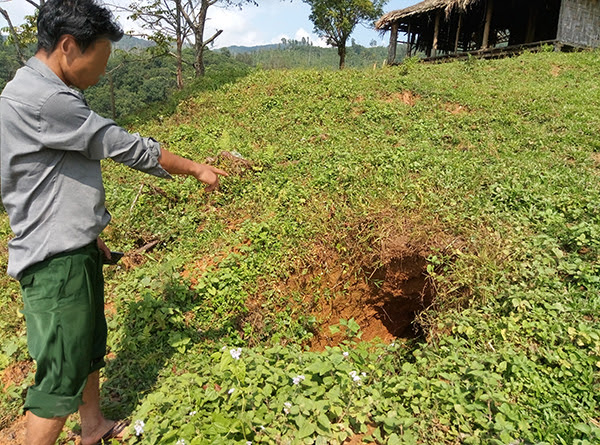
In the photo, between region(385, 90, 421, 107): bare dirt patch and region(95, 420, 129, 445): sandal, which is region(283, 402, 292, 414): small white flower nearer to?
region(95, 420, 129, 445): sandal

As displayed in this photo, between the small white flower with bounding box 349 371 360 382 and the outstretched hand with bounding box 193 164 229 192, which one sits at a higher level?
the outstretched hand with bounding box 193 164 229 192

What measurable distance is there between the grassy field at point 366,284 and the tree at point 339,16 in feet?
68.0

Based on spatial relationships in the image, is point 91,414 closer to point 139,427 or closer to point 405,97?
point 139,427

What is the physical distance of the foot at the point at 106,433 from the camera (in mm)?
2115

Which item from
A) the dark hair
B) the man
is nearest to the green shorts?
the man

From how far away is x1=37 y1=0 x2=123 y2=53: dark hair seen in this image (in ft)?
5.28

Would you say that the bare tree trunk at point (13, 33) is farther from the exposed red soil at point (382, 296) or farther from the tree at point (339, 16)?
the tree at point (339, 16)

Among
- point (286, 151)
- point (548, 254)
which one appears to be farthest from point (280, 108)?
point (548, 254)

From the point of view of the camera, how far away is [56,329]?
1.70 m

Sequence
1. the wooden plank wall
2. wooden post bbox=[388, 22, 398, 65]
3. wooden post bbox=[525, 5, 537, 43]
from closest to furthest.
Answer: the wooden plank wall < wooden post bbox=[525, 5, 537, 43] < wooden post bbox=[388, 22, 398, 65]

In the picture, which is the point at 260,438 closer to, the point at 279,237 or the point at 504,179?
the point at 279,237

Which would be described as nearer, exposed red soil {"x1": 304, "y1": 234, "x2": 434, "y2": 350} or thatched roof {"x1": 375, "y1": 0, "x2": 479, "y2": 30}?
exposed red soil {"x1": 304, "y1": 234, "x2": 434, "y2": 350}

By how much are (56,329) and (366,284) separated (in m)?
2.83

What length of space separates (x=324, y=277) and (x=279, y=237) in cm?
64
